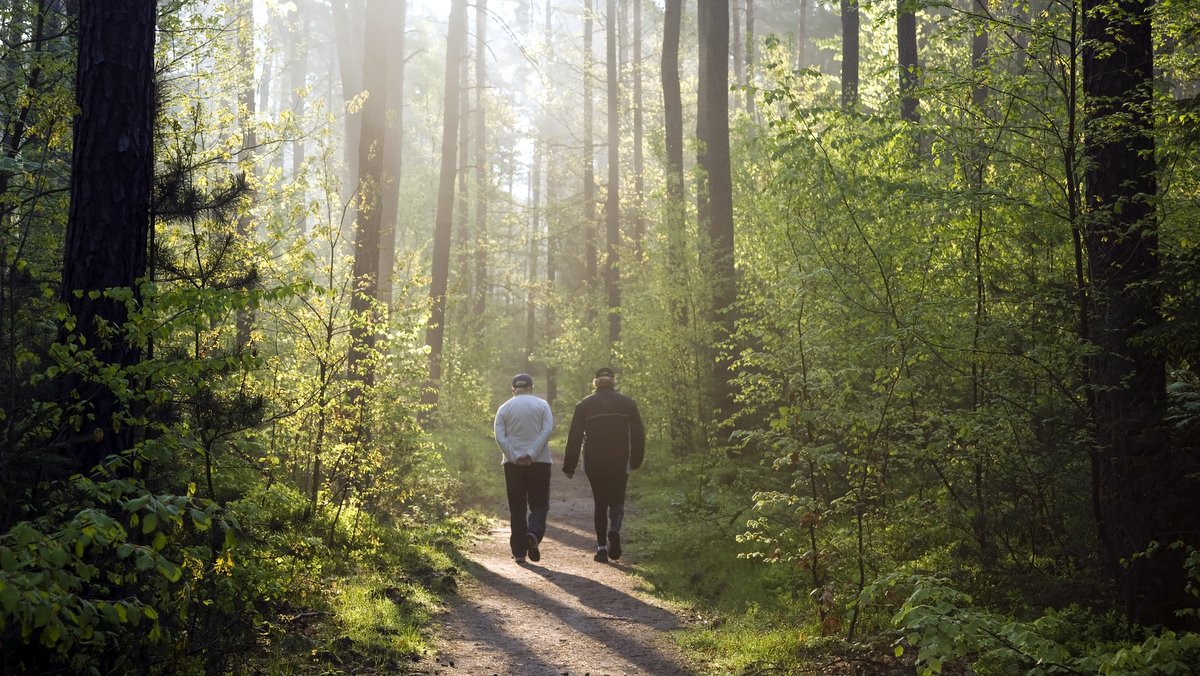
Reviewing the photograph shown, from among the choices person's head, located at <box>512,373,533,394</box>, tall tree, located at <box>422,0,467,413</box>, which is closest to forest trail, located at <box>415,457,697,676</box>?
person's head, located at <box>512,373,533,394</box>

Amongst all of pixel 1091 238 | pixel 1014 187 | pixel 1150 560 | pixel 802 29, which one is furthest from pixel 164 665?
pixel 802 29

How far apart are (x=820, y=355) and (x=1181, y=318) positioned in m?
→ 2.98

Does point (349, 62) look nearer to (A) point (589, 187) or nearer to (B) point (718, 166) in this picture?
(A) point (589, 187)

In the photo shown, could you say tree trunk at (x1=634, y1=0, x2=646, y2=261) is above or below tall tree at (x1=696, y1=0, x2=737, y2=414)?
above

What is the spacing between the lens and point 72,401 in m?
4.79

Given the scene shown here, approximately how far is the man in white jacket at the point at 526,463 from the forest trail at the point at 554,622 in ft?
1.26

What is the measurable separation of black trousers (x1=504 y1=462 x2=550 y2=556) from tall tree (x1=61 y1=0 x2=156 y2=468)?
18.8 ft

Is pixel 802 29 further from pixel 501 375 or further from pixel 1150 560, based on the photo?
pixel 1150 560

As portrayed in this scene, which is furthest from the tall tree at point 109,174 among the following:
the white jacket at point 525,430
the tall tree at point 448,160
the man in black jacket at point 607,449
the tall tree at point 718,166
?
the tall tree at point 448,160

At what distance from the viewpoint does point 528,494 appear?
35.0 ft

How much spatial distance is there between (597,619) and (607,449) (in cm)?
315

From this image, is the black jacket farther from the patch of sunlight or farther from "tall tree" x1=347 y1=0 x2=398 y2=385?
the patch of sunlight

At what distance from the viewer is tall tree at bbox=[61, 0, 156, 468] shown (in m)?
5.07

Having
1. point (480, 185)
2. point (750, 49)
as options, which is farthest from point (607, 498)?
point (480, 185)
